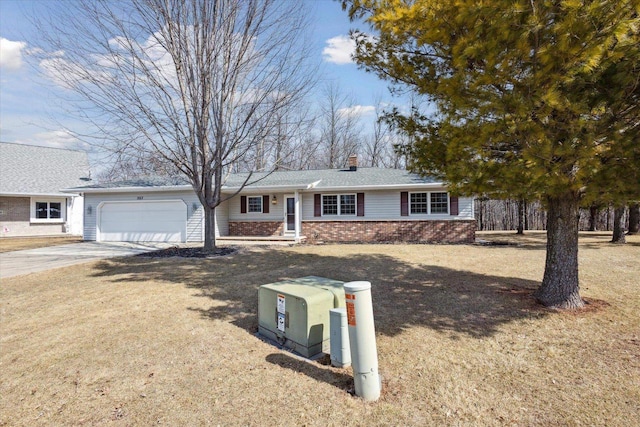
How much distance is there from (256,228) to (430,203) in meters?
8.52

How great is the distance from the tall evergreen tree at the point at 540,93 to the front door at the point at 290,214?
12338mm

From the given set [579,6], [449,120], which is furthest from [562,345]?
[579,6]

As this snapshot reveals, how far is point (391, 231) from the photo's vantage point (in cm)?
1633

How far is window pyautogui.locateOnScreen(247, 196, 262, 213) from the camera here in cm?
1831

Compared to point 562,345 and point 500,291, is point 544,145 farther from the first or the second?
point 500,291

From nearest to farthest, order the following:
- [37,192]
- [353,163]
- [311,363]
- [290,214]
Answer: [311,363] < [290,214] < [353,163] < [37,192]

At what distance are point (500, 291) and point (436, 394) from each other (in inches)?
157

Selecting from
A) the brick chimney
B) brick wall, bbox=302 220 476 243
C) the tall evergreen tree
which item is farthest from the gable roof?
the tall evergreen tree

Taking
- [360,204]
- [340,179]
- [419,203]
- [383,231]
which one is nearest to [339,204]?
[360,204]

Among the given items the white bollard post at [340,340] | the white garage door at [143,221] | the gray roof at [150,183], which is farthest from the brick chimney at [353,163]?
the white bollard post at [340,340]

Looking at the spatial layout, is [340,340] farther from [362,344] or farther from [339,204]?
[339,204]

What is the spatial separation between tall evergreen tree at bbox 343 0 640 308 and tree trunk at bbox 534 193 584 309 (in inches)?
0.6

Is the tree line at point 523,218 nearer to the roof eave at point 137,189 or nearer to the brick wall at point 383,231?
the brick wall at point 383,231

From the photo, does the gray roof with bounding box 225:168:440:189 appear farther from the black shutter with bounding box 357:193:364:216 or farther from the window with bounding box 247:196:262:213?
the window with bounding box 247:196:262:213
